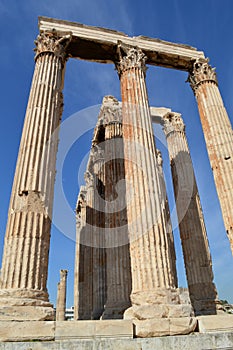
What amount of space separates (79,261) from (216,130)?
14.9m

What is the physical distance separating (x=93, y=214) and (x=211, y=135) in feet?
31.4

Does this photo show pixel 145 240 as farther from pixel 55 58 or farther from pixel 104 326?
pixel 55 58

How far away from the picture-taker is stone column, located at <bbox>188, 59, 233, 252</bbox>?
12.3 m

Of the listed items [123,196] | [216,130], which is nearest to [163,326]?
[123,196]

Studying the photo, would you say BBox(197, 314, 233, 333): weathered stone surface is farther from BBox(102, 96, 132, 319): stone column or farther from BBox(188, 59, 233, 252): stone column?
BBox(102, 96, 132, 319): stone column

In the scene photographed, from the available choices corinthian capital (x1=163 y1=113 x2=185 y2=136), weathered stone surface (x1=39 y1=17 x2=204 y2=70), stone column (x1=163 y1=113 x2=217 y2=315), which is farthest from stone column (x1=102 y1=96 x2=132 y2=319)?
corinthian capital (x1=163 y1=113 x2=185 y2=136)

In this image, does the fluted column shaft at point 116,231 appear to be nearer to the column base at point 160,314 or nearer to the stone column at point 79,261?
the column base at point 160,314

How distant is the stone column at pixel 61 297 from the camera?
26.9 meters

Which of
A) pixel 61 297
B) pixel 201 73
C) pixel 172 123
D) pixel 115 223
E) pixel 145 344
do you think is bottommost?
pixel 145 344

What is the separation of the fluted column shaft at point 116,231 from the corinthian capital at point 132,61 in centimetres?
437

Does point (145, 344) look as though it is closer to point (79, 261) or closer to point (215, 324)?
point (215, 324)

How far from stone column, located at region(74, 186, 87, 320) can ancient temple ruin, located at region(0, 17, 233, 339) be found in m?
0.24

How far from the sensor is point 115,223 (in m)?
14.7

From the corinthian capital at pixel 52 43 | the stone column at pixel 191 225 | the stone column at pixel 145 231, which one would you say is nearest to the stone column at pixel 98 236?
the stone column at pixel 191 225
